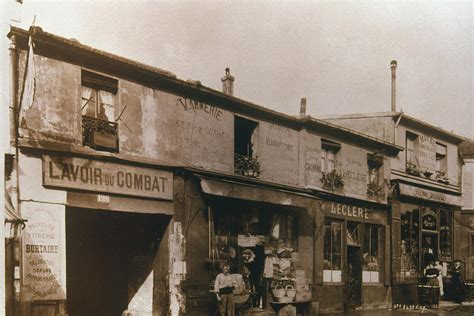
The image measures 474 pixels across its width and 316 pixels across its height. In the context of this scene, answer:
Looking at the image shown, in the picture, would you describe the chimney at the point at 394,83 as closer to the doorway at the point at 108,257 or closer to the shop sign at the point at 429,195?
the shop sign at the point at 429,195

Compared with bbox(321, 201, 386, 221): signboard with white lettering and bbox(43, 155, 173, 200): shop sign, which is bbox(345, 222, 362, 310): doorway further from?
bbox(43, 155, 173, 200): shop sign

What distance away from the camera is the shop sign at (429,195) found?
2542 centimetres

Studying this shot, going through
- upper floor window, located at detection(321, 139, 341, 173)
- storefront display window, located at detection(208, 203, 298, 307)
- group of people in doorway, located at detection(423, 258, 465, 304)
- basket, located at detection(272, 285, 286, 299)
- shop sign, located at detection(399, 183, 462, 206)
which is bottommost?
group of people in doorway, located at detection(423, 258, 465, 304)

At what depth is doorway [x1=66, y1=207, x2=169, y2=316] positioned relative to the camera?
1545 centimetres

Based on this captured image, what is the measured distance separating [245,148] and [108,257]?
19.3 ft

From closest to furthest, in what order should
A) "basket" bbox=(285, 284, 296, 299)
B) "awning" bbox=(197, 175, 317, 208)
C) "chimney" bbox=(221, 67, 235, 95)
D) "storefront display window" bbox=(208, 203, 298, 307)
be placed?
"basket" bbox=(285, 284, 296, 299), "awning" bbox=(197, 175, 317, 208), "storefront display window" bbox=(208, 203, 298, 307), "chimney" bbox=(221, 67, 235, 95)

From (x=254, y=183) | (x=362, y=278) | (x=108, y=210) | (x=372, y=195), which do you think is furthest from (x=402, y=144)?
(x=108, y=210)

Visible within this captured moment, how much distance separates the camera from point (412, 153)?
27062 mm

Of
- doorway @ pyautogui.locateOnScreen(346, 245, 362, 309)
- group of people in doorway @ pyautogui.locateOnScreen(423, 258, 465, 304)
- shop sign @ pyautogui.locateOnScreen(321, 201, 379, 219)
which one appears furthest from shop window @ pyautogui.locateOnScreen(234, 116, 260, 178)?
group of people in doorway @ pyautogui.locateOnScreen(423, 258, 465, 304)

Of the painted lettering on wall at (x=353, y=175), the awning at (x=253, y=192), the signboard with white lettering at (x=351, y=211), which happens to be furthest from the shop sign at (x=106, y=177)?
the painted lettering on wall at (x=353, y=175)

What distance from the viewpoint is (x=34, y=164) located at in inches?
489

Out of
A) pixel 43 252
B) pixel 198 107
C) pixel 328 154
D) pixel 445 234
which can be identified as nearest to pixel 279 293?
pixel 198 107

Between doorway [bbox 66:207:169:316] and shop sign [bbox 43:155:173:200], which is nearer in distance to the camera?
shop sign [bbox 43:155:173:200]

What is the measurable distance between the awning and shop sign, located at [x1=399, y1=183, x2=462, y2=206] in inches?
305
